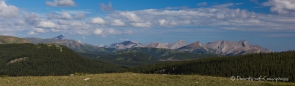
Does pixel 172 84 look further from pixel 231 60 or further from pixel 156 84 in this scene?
pixel 231 60

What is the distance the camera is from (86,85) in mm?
32031

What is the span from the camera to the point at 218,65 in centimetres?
18900

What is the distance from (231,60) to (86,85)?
174 metres

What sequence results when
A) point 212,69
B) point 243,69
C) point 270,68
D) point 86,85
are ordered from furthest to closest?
point 212,69 < point 243,69 < point 270,68 < point 86,85

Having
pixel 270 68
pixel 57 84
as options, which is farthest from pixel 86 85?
pixel 270 68

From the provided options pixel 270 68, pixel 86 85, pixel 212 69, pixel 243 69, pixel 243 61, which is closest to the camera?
pixel 86 85

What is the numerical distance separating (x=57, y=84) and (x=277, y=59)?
15226 cm

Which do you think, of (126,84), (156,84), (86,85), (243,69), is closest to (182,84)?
(156,84)

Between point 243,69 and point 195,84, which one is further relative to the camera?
point 243,69

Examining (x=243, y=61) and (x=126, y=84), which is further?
(x=243, y=61)

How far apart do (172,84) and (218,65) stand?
16420 cm

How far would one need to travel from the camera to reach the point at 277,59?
15488 cm

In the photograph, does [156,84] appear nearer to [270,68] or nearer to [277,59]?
[270,68]

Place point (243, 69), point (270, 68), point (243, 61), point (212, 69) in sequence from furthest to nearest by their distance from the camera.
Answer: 1. point (212, 69)
2. point (243, 61)
3. point (243, 69)
4. point (270, 68)
